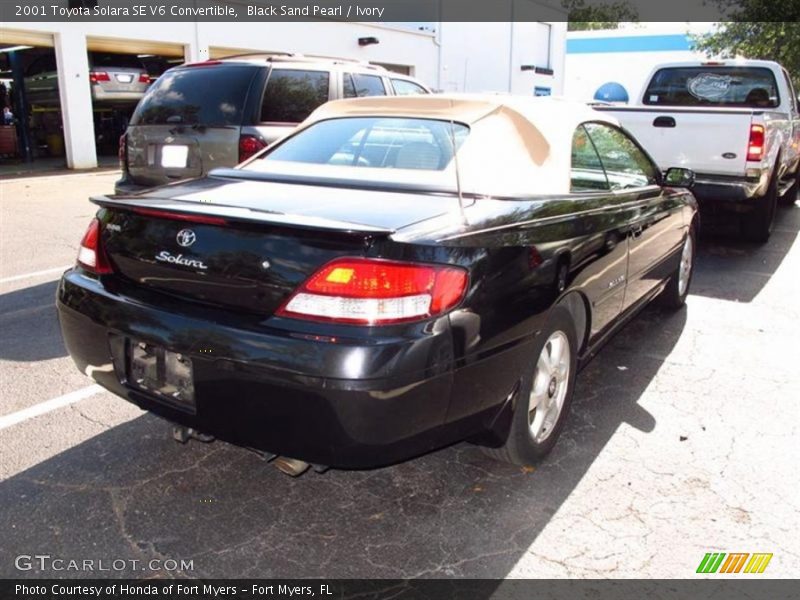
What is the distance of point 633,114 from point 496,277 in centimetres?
588

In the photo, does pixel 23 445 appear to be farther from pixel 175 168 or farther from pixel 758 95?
pixel 758 95

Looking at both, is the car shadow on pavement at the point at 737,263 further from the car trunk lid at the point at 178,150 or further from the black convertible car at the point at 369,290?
the car trunk lid at the point at 178,150

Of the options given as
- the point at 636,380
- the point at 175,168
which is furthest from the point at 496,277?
the point at 175,168

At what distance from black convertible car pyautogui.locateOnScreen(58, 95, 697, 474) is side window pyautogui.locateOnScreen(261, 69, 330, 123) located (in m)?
2.67

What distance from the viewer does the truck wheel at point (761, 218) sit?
790 centimetres

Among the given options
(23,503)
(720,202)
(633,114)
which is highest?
(633,114)

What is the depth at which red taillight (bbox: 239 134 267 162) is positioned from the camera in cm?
577

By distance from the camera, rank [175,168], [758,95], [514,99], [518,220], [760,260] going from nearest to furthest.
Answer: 1. [518,220]
2. [514,99]
3. [175,168]
4. [760,260]
5. [758,95]

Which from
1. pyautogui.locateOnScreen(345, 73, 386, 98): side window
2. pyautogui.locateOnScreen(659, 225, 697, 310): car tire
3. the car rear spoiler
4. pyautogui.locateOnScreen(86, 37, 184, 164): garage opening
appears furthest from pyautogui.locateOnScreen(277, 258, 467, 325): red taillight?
pyautogui.locateOnScreen(86, 37, 184, 164): garage opening

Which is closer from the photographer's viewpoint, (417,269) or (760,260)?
(417,269)

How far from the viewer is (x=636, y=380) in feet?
14.0

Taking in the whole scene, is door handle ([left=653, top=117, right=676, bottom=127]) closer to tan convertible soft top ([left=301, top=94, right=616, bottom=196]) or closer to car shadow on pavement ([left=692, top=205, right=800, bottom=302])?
car shadow on pavement ([left=692, top=205, right=800, bottom=302])

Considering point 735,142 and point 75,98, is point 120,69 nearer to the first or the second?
point 75,98

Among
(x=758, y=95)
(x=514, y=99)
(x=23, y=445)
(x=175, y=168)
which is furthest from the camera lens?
(x=758, y=95)
